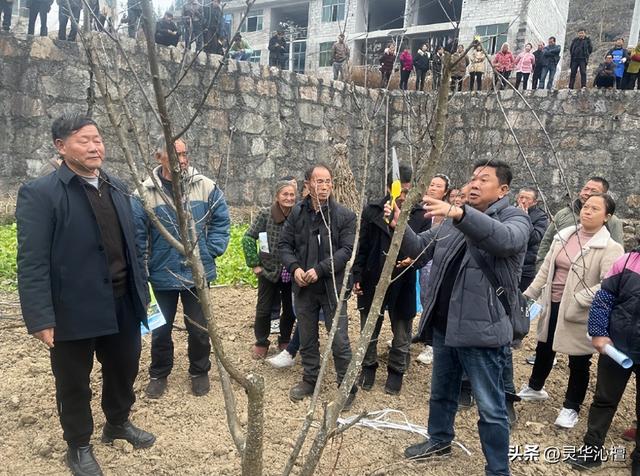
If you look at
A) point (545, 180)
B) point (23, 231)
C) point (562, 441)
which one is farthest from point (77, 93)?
point (545, 180)

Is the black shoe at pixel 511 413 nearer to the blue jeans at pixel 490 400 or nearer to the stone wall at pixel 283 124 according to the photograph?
the blue jeans at pixel 490 400

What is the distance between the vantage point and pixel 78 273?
93.6 inches

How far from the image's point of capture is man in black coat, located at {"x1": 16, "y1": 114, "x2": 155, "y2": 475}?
226cm

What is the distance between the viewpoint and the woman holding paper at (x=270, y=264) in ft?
12.9

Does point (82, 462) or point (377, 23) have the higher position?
point (377, 23)

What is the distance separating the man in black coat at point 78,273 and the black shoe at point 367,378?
173cm

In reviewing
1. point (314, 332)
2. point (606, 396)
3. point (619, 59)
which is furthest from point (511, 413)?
point (619, 59)

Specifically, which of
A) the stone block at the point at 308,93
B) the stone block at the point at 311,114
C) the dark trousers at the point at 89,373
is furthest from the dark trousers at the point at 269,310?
the stone block at the point at 308,93

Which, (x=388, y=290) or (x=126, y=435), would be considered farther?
(x=388, y=290)

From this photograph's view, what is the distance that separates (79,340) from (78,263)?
0.39 m

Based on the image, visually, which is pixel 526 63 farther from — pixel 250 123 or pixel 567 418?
pixel 567 418

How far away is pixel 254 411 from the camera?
5.53ft

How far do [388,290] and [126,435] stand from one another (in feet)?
6.31

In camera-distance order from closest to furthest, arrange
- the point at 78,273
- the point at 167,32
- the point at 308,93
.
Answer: the point at 78,273 < the point at 167,32 < the point at 308,93
